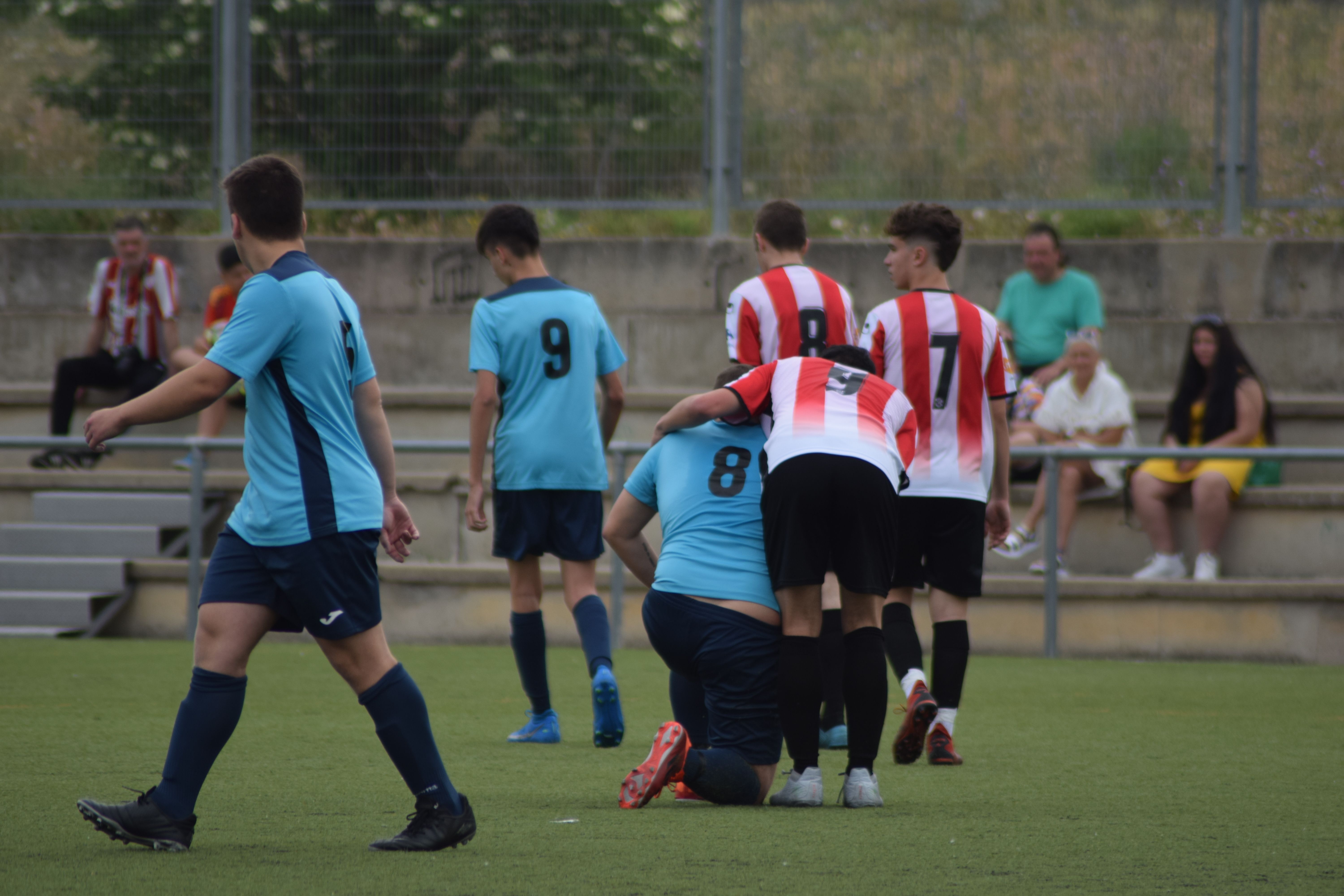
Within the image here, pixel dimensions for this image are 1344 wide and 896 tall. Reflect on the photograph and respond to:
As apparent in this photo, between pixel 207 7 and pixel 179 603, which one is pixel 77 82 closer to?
pixel 207 7

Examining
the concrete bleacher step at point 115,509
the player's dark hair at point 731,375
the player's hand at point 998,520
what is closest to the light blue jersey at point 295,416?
the player's dark hair at point 731,375

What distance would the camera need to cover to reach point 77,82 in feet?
42.1

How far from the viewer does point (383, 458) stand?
419cm

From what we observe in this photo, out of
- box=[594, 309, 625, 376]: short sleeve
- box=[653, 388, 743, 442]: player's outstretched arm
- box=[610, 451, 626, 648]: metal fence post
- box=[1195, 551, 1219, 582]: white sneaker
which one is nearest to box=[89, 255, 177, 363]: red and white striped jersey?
A: box=[610, 451, 626, 648]: metal fence post

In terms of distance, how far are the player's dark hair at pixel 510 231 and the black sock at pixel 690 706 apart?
6.76 feet

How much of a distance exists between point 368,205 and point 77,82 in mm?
2602

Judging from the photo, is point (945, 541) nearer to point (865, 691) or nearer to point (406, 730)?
point (865, 691)

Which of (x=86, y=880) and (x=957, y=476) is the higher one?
(x=957, y=476)

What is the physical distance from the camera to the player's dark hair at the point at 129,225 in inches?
450

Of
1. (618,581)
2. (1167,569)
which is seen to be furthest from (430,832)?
(1167,569)

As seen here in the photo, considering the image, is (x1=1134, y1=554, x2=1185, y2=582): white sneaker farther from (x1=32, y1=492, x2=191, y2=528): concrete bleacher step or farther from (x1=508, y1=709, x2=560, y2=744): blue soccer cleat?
(x1=32, y1=492, x2=191, y2=528): concrete bleacher step

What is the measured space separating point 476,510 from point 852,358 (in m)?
2.07

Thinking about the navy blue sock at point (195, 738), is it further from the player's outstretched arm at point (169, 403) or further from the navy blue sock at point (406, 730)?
the player's outstretched arm at point (169, 403)

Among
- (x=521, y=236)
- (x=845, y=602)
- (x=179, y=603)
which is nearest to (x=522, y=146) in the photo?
(x=179, y=603)
